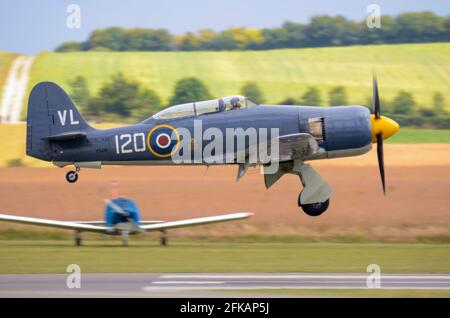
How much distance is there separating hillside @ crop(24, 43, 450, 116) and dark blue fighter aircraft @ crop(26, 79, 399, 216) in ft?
82.0

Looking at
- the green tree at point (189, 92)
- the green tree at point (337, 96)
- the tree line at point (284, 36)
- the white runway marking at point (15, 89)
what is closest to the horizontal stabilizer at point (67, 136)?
the white runway marking at point (15, 89)

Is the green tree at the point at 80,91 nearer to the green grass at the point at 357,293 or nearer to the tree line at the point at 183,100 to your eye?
the tree line at the point at 183,100

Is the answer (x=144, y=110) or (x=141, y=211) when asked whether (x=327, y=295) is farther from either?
(x=144, y=110)

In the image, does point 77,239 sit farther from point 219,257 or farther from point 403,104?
point 403,104

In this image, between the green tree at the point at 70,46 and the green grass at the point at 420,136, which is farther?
the green tree at the point at 70,46

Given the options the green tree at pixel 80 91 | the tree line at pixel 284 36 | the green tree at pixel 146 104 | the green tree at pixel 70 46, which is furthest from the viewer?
the green tree at pixel 70 46

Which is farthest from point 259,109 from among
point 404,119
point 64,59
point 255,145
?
point 64,59

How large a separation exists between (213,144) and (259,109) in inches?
47.2

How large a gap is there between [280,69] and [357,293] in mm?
38669

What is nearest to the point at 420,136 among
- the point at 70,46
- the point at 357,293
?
the point at 357,293

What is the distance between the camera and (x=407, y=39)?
2322 inches

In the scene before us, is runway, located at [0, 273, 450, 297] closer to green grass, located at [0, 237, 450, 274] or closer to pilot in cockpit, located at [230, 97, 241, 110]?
green grass, located at [0, 237, 450, 274]

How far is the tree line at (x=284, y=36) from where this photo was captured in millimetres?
59750

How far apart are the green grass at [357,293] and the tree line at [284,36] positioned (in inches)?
1817
